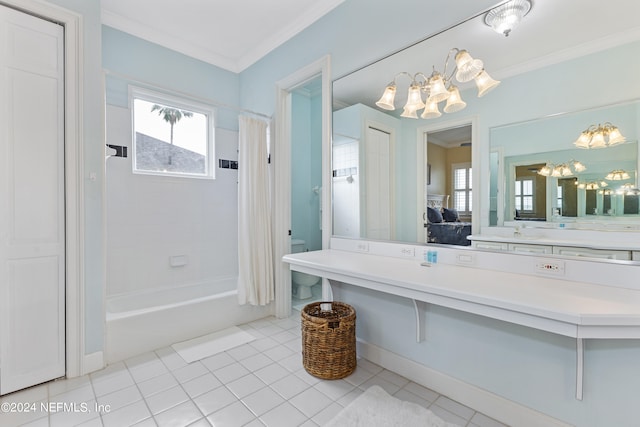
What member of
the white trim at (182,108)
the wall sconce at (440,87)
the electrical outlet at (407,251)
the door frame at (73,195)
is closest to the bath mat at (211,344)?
the door frame at (73,195)

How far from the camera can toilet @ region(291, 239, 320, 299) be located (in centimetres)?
338

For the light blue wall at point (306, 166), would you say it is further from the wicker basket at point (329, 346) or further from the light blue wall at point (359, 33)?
the wicker basket at point (329, 346)

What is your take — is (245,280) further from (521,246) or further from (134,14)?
(134,14)

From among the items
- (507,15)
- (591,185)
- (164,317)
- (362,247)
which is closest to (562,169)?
(591,185)

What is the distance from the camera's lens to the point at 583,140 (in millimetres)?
1377

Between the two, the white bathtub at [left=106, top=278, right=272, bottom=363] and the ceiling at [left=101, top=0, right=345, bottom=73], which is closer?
the white bathtub at [left=106, top=278, right=272, bottom=363]

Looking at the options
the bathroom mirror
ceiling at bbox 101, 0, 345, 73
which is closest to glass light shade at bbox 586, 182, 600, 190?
the bathroom mirror

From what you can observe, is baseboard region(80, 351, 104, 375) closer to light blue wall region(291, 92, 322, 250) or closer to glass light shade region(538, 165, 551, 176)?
light blue wall region(291, 92, 322, 250)

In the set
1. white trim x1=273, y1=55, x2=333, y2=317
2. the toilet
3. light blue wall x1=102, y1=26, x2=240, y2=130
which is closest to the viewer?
light blue wall x1=102, y1=26, x2=240, y2=130

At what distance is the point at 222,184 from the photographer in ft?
11.2

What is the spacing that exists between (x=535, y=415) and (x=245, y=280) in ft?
7.35

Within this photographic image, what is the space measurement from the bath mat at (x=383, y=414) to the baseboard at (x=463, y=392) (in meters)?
0.22

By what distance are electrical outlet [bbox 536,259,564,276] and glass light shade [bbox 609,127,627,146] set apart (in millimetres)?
582

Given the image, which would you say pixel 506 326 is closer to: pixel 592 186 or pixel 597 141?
pixel 592 186
